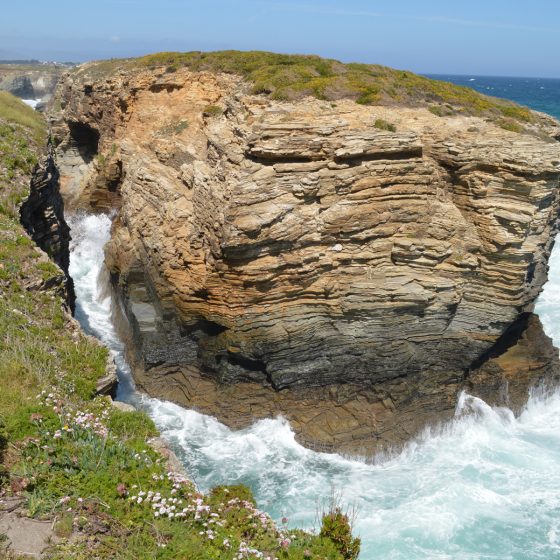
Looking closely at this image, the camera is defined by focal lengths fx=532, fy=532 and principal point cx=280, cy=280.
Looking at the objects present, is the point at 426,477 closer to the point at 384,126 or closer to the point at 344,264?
the point at 344,264

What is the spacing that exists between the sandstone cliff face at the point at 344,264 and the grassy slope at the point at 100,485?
8436 millimetres

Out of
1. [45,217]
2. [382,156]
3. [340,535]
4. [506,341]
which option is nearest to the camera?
[340,535]

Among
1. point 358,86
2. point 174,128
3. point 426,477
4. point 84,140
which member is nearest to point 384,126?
point 358,86

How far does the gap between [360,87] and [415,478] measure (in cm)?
1627

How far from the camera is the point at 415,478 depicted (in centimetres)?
1870

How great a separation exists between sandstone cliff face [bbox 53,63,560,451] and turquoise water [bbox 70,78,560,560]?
96 centimetres

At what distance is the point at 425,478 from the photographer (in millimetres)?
18703

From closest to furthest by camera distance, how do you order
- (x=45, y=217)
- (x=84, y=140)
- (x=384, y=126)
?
(x=384, y=126) < (x=45, y=217) < (x=84, y=140)

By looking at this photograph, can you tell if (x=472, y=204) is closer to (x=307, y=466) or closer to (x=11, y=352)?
(x=307, y=466)

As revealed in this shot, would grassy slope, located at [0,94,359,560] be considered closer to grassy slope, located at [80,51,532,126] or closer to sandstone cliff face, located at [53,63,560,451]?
sandstone cliff face, located at [53,63,560,451]

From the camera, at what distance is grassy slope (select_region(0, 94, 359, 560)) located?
26.2 ft

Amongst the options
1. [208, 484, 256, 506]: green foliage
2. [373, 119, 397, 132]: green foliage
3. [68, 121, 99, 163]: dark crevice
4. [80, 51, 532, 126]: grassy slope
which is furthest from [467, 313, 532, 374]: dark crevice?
[68, 121, 99, 163]: dark crevice

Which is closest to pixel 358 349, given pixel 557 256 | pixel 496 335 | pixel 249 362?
pixel 249 362

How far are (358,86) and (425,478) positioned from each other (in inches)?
645
